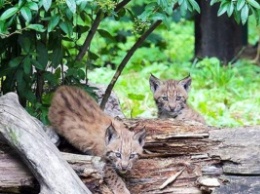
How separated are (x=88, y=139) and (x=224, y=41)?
703cm

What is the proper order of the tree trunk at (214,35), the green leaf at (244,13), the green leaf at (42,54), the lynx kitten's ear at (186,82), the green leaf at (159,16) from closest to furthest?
the green leaf at (244,13) < the green leaf at (159,16) < the green leaf at (42,54) < the lynx kitten's ear at (186,82) < the tree trunk at (214,35)

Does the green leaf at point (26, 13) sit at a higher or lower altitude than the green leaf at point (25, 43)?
higher

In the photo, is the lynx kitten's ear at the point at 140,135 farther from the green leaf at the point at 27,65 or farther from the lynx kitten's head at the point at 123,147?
the green leaf at the point at 27,65

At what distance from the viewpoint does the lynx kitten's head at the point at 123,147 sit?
5.78 m

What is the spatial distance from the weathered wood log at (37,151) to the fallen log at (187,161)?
0.32 feet

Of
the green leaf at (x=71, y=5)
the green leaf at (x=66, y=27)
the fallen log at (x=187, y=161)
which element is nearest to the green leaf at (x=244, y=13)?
the fallen log at (x=187, y=161)

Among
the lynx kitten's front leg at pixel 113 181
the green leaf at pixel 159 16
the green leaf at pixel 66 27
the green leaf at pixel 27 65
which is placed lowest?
the lynx kitten's front leg at pixel 113 181

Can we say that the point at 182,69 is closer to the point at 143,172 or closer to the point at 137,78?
the point at 137,78

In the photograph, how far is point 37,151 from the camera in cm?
550

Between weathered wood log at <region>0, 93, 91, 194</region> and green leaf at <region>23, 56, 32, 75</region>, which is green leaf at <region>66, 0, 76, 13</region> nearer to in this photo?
weathered wood log at <region>0, 93, 91, 194</region>

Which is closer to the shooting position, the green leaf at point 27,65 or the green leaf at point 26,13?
the green leaf at point 26,13

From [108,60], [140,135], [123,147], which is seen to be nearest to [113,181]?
[123,147]

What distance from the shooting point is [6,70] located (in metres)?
6.73

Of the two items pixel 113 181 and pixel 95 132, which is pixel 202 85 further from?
pixel 113 181
